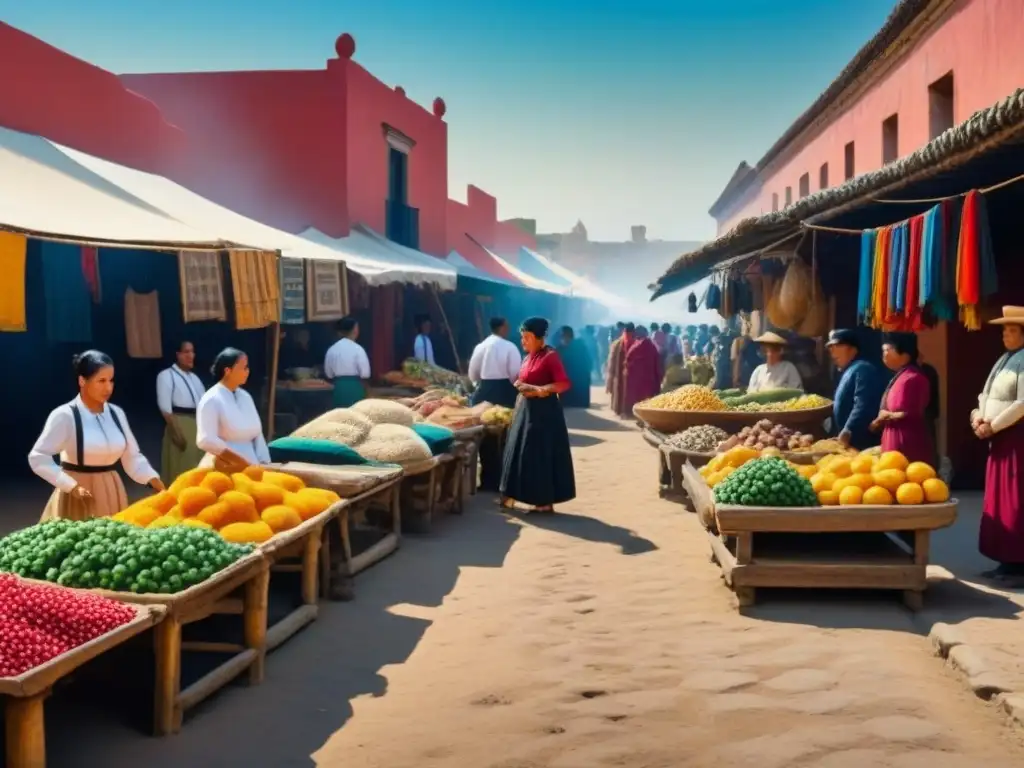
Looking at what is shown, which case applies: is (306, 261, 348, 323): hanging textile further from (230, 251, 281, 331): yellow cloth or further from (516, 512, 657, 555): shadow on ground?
(516, 512, 657, 555): shadow on ground

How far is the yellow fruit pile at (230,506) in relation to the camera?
4.80 metres

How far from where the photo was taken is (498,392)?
10.8m

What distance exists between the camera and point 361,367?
37.5ft

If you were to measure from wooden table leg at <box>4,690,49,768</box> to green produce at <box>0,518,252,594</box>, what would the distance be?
84 cm

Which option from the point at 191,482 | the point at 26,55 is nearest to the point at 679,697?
the point at 191,482

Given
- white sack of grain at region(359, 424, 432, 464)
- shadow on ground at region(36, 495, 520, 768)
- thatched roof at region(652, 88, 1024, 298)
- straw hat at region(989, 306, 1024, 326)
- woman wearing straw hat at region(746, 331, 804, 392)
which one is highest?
thatched roof at region(652, 88, 1024, 298)

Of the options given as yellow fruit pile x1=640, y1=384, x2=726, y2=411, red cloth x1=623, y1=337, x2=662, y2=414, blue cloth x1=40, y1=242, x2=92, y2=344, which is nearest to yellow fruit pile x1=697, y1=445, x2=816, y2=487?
yellow fruit pile x1=640, y1=384, x2=726, y2=411

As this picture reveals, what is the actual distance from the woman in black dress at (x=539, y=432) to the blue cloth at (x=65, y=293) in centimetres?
396

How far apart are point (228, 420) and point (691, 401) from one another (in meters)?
5.20

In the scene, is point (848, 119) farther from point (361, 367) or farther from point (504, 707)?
point (504, 707)

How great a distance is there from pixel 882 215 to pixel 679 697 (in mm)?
6403

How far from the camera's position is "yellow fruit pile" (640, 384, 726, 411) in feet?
31.8

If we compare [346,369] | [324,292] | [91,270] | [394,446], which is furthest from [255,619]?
[324,292]

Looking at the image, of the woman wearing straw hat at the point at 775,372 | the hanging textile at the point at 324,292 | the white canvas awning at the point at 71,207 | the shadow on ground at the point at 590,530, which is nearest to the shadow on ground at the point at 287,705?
the shadow on ground at the point at 590,530
